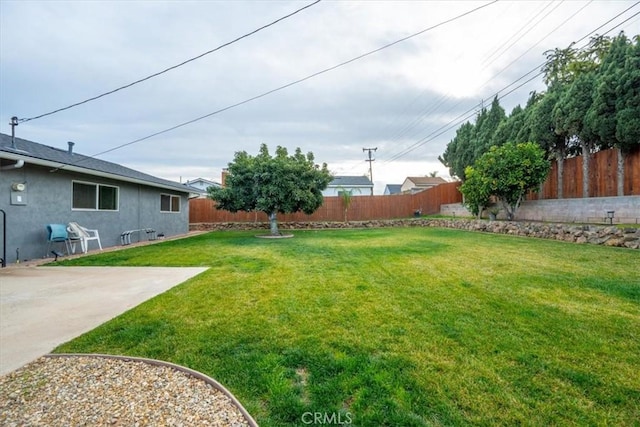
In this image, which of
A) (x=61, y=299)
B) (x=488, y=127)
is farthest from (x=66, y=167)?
(x=488, y=127)

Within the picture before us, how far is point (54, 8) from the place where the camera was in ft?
22.6

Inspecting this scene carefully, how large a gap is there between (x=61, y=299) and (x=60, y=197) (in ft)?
19.5

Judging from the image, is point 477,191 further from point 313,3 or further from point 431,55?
A: point 313,3

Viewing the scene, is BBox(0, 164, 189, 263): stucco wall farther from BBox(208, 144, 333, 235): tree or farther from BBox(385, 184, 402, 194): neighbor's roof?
BBox(385, 184, 402, 194): neighbor's roof

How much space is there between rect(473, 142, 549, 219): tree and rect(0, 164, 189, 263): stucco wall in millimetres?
13527

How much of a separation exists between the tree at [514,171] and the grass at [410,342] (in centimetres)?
657

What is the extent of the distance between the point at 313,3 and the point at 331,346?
6.14 meters

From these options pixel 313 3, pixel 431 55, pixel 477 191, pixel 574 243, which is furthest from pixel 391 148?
pixel 313 3

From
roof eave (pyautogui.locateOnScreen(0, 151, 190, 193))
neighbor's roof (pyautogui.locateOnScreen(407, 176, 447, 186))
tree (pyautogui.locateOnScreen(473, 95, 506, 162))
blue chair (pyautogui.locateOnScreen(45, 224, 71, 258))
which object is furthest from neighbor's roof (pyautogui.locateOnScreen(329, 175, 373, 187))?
blue chair (pyautogui.locateOnScreen(45, 224, 71, 258))

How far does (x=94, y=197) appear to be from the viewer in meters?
9.97

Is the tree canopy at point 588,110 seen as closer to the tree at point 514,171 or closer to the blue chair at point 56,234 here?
the tree at point 514,171

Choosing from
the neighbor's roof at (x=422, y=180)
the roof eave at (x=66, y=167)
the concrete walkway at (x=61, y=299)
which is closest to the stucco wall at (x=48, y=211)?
the roof eave at (x=66, y=167)

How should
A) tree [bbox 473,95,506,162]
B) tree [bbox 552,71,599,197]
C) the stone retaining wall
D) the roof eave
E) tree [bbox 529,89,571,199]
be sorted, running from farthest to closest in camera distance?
tree [bbox 473,95,506,162] < tree [bbox 529,89,571,199] < tree [bbox 552,71,599,197] < the stone retaining wall < the roof eave

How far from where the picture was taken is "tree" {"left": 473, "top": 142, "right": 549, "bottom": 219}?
11.2m
